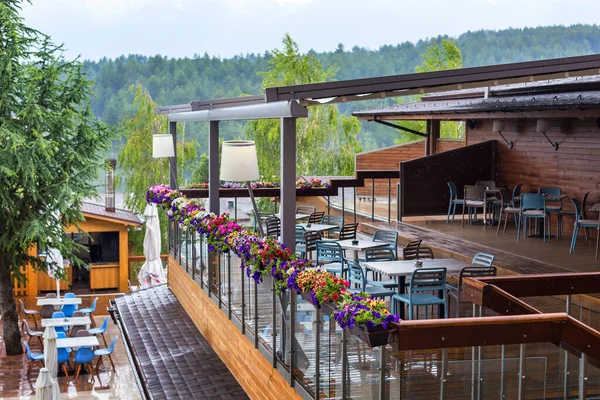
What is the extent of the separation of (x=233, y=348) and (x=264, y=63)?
5663cm

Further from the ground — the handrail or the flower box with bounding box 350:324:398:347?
the handrail

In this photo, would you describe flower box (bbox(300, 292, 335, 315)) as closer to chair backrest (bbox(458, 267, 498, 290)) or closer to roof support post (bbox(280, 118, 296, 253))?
roof support post (bbox(280, 118, 296, 253))

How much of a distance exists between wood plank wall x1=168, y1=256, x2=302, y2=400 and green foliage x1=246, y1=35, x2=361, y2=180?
76.8 ft

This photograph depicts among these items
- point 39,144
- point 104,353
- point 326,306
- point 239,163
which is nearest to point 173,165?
point 104,353

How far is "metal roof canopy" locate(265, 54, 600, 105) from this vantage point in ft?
22.9

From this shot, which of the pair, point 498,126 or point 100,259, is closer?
point 498,126

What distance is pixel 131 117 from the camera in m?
35.8

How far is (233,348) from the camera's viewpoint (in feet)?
29.9

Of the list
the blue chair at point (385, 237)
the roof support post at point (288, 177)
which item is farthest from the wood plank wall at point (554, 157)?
the roof support post at point (288, 177)

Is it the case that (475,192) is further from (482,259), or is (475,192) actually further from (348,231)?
(482,259)

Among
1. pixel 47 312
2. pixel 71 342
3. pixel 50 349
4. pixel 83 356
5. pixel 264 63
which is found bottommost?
pixel 83 356

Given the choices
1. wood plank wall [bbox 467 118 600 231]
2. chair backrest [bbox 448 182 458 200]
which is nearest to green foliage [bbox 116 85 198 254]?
chair backrest [bbox 448 182 458 200]

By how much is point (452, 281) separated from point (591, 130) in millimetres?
4728

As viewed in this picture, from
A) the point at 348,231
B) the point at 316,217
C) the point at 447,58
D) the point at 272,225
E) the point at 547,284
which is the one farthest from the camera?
the point at 447,58
